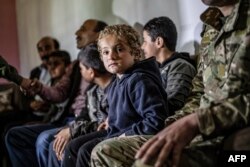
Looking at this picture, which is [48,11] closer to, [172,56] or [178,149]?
[172,56]

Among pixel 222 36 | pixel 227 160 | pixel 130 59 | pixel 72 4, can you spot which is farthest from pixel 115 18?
pixel 227 160

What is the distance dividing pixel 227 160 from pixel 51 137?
4.63 ft

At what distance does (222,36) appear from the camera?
128cm

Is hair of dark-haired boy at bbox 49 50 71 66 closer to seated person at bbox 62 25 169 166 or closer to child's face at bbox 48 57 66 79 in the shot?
child's face at bbox 48 57 66 79

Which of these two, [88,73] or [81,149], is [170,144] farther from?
[88,73]

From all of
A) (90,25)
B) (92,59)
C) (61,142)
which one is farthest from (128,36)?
(90,25)

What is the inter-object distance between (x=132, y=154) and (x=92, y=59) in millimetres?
1091

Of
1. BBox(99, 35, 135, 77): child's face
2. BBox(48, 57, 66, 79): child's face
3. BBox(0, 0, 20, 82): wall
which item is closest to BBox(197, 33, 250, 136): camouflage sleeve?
BBox(99, 35, 135, 77): child's face

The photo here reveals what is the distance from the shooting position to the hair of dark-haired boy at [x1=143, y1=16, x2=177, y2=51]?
2.21 m

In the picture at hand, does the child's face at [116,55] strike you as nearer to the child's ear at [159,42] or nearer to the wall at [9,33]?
the child's ear at [159,42]

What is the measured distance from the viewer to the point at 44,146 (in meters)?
2.32

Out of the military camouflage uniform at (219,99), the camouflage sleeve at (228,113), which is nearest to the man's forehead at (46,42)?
the military camouflage uniform at (219,99)

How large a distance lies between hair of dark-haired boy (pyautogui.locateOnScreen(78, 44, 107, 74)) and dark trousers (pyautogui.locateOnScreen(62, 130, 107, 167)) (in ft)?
1.41

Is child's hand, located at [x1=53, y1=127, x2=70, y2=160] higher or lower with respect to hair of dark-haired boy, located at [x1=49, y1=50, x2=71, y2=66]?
lower
